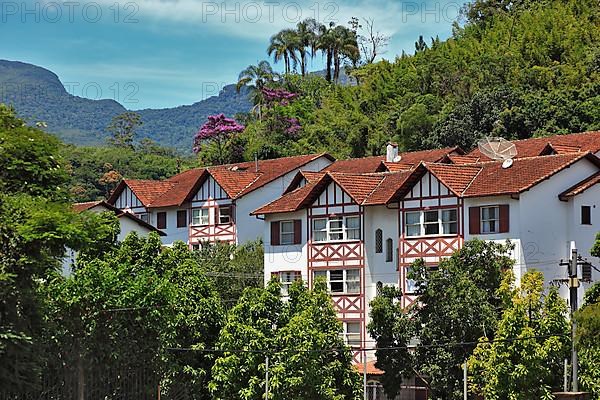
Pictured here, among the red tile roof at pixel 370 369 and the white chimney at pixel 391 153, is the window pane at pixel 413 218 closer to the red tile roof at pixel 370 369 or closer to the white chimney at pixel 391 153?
the red tile roof at pixel 370 369

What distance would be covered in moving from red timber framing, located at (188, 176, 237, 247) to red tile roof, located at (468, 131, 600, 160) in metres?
12.9

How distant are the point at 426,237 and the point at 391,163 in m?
10.7

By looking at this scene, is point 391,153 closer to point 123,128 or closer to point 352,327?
point 352,327

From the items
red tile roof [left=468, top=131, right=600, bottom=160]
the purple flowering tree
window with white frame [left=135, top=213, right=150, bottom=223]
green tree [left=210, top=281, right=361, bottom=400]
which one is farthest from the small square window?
the purple flowering tree

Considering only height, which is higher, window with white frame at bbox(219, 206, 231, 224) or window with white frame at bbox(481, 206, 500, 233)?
window with white frame at bbox(219, 206, 231, 224)

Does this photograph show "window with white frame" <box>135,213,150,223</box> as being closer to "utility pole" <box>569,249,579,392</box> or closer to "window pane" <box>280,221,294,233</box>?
"window pane" <box>280,221,294,233</box>

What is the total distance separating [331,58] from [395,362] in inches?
2285

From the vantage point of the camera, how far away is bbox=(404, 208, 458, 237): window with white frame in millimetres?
45844

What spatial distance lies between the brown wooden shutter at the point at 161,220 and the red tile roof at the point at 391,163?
913cm

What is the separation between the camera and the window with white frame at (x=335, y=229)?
49500 millimetres

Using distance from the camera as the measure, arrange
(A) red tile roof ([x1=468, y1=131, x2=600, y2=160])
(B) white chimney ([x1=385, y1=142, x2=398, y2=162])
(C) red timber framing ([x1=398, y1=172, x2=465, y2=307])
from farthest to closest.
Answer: (B) white chimney ([x1=385, y1=142, x2=398, y2=162]) → (A) red tile roof ([x1=468, y1=131, x2=600, y2=160]) → (C) red timber framing ([x1=398, y1=172, x2=465, y2=307])

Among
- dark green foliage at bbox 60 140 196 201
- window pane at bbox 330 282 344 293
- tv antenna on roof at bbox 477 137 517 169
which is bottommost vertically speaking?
window pane at bbox 330 282 344 293

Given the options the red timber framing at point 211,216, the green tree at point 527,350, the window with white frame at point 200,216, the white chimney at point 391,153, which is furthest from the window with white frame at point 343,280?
the window with white frame at point 200,216

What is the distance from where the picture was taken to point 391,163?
56.7 metres
